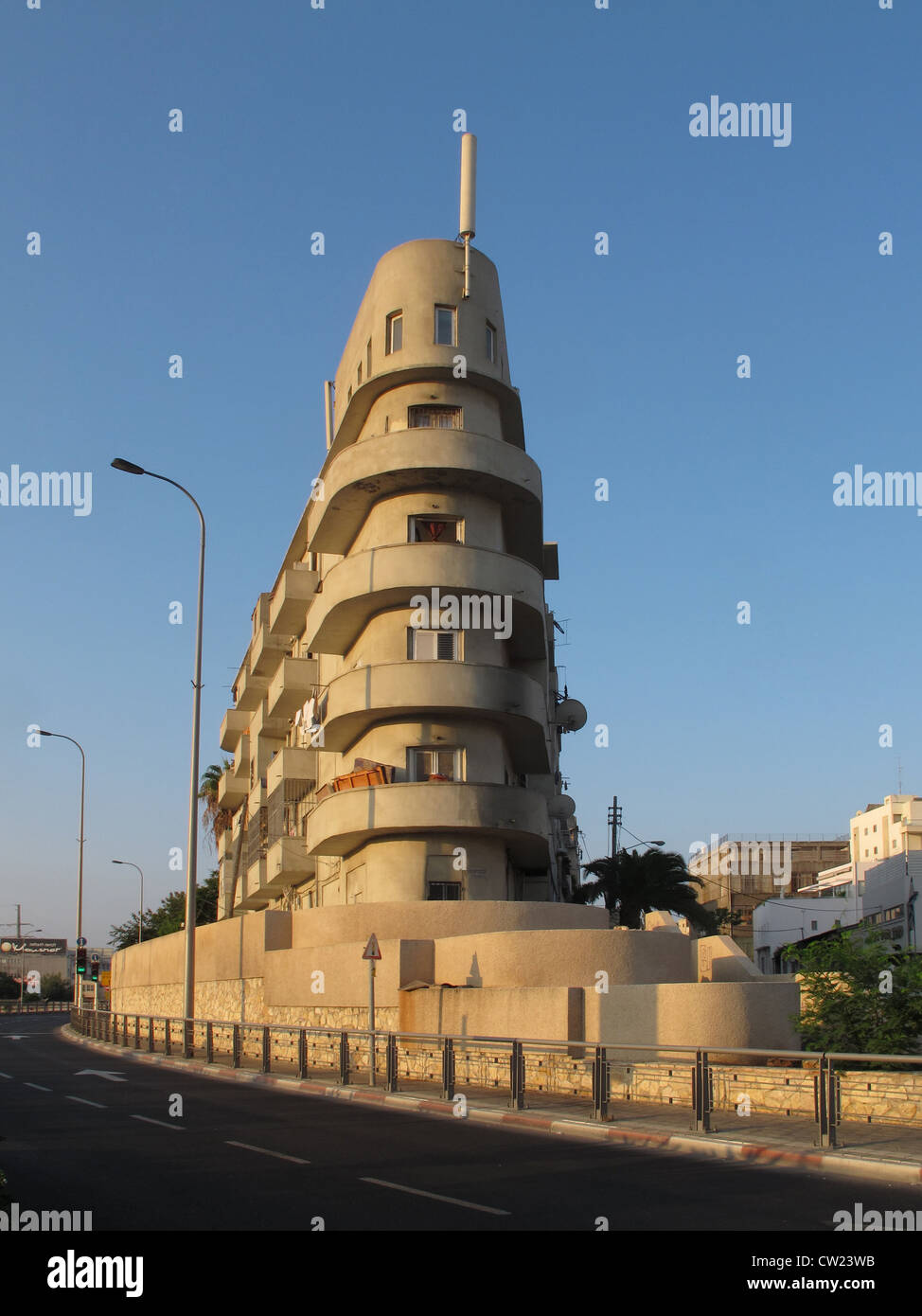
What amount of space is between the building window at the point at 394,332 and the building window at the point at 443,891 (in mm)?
14972

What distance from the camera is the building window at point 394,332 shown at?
1439 inches

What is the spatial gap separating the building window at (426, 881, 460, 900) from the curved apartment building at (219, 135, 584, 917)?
0.06m

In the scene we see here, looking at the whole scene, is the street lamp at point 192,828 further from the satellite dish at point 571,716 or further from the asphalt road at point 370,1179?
the satellite dish at point 571,716

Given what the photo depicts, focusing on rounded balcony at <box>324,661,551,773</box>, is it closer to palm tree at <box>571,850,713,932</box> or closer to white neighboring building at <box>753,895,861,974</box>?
palm tree at <box>571,850,713,932</box>

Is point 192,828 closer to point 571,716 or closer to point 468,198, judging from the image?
point 468,198

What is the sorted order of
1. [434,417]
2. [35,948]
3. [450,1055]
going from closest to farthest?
[450,1055], [434,417], [35,948]

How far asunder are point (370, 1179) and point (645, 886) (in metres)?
40.7

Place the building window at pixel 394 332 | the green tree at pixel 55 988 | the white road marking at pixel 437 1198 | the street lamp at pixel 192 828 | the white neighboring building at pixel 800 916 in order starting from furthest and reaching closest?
the green tree at pixel 55 988, the white neighboring building at pixel 800 916, the building window at pixel 394 332, the street lamp at pixel 192 828, the white road marking at pixel 437 1198

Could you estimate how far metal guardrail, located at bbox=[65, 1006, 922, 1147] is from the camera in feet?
47.3

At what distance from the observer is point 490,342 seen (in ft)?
122

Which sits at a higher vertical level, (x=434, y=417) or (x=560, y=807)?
(x=434, y=417)

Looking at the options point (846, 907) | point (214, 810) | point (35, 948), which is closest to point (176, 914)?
point (214, 810)

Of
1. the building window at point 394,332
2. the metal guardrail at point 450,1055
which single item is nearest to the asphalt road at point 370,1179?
the metal guardrail at point 450,1055
